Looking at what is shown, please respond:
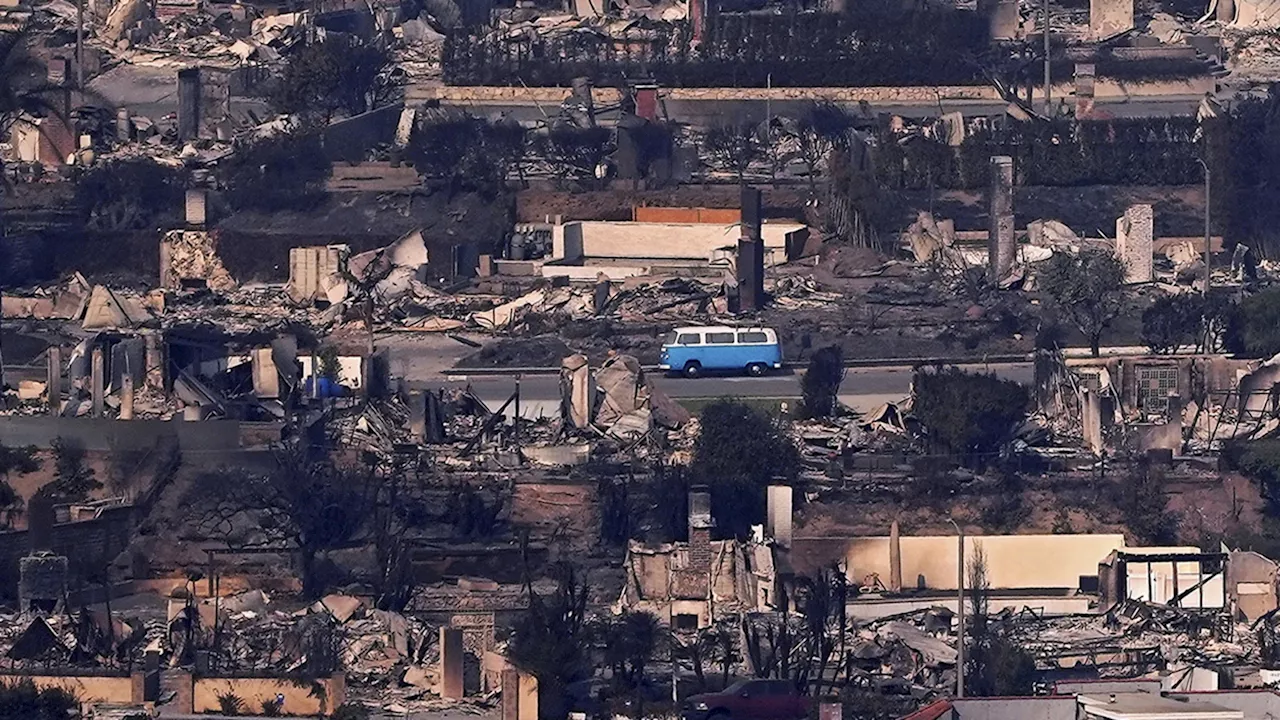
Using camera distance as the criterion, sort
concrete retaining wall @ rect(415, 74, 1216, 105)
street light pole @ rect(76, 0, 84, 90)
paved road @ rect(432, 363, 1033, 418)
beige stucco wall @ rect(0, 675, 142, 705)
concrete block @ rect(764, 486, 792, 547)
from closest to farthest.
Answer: beige stucco wall @ rect(0, 675, 142, 705) < concrete block @ rect(764, 486, 792, 547) < paved road @ rect(432, 363, 1033, 418) < concrete retaining wall @ rect(415, 74, 1216, 105) < street light pole @ rect(76, 0, 84, 90)

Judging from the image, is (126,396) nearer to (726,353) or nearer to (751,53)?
(726,353)

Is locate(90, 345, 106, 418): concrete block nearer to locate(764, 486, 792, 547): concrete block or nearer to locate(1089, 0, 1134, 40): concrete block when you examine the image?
locate(764, 486, 792, 547): concrete block

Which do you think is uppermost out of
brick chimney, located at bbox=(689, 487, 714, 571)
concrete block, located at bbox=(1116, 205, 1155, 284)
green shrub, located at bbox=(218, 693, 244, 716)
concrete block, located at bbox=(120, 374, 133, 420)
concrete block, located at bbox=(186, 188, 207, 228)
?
concrete block, located at bbox=(186, 188, 207, 228)

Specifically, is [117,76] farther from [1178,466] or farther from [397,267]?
[1178,466]

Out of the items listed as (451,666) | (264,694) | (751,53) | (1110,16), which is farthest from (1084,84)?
(264,694)

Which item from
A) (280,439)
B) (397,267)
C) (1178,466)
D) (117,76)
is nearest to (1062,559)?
(1178,466)

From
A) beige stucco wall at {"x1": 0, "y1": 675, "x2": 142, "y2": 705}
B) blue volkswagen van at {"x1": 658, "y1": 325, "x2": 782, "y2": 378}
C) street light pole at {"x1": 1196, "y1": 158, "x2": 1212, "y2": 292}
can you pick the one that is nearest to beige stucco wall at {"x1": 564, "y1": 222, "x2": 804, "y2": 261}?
street light pole at {"x1": 1196, "y1": 158, "x2": 1212, "y2": 292}
